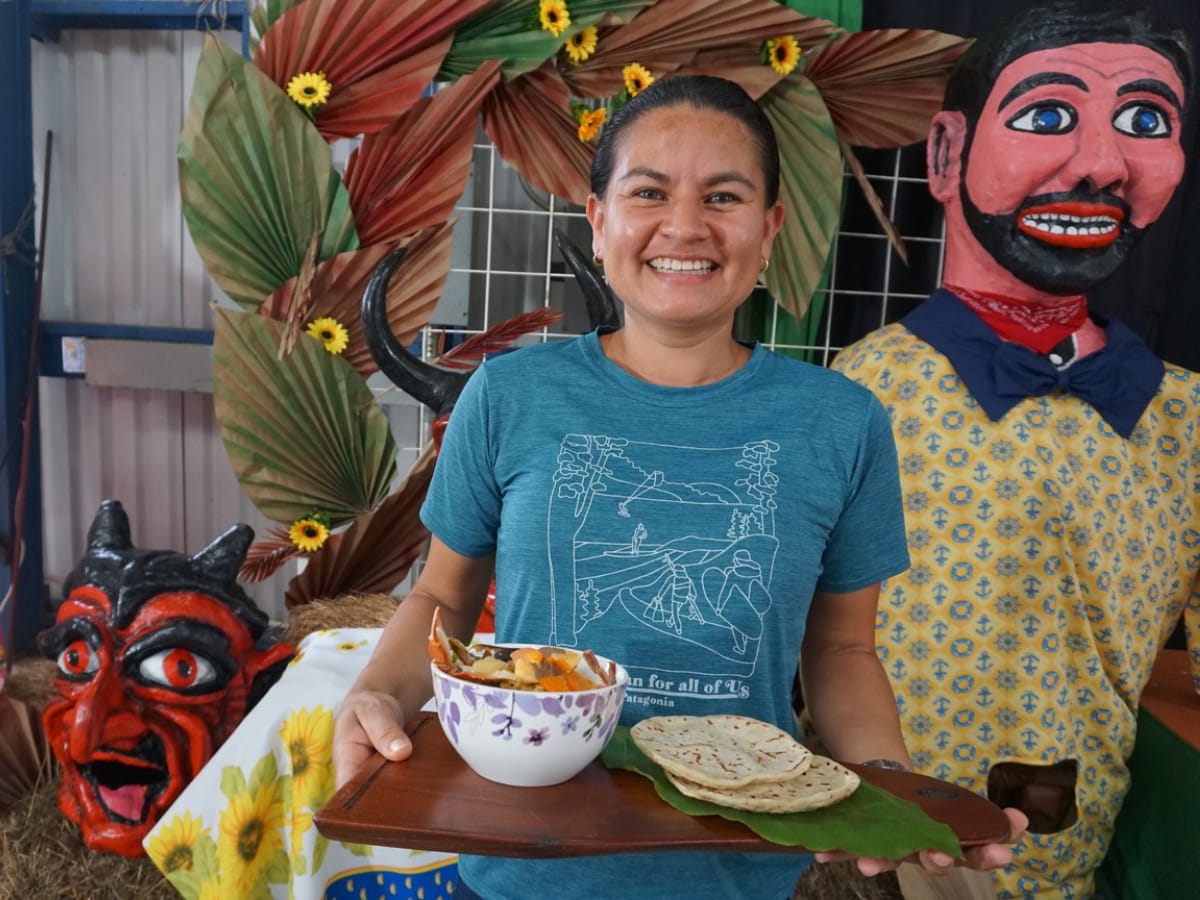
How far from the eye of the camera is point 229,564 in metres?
1.76

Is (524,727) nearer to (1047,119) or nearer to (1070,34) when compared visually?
(1047,119)

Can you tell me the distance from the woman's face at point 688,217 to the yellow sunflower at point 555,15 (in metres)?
1.33

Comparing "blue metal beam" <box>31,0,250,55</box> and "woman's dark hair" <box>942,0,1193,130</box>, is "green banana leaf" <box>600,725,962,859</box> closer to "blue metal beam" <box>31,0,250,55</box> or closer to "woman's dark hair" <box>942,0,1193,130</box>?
"woman's dark hair" <box>942,0,1193,130</box>

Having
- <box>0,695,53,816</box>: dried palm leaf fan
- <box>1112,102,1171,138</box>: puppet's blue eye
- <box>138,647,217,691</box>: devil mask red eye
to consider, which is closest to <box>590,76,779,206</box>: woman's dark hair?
<box>1112,102,1171,138</box>: puppet's blue eye

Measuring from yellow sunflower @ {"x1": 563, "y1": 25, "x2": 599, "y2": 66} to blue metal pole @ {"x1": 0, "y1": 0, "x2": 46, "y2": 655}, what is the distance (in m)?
1.77

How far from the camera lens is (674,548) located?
32.5 inches

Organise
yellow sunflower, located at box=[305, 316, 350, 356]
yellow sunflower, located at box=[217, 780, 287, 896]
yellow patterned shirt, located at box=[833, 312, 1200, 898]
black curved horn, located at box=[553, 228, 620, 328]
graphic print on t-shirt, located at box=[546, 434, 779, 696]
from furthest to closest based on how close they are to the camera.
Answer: yellow sunflower, located at box=[305, 316, 350, 356], black curved horn, located at box=[553, 228, 620, 328], yellow patterned shirt, located at box=[833, 312, 1200, 898], yellow sunflower, located at box=[217, 780, 287, 896], graphic print on t-shirt, located at box=[546, 434, 779, 696]

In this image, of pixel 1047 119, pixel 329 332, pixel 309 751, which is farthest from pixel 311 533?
pixel 1047 119

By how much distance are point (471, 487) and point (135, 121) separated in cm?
280

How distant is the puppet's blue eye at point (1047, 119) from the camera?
1677 mm

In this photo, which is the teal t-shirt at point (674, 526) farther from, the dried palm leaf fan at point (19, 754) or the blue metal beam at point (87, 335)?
the blue metal beam at point (87, 335)

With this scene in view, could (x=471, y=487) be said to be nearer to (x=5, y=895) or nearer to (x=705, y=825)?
(x=705, y=825)

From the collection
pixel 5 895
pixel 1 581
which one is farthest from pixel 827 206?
pixel 1 581

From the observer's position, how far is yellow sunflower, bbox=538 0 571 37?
6.88ft
